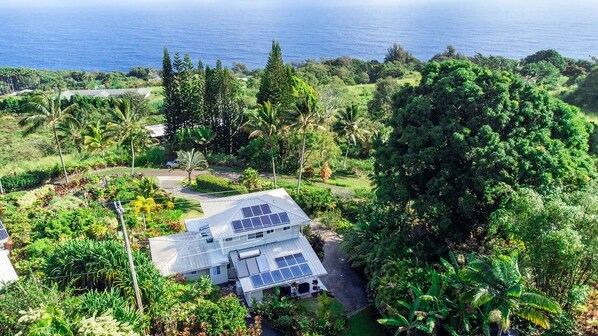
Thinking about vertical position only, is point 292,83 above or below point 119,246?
above

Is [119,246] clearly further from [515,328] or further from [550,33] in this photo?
[550,33]

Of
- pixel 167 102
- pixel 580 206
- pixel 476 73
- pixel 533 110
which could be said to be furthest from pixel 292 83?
pixel 580 206

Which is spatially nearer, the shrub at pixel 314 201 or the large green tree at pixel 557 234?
the large green tree at pixel 557 234

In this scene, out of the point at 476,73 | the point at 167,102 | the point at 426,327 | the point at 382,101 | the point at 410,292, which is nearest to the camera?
the point at 426,327

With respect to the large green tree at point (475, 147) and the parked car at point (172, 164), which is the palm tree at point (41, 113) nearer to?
the parked car at point (172, 164)

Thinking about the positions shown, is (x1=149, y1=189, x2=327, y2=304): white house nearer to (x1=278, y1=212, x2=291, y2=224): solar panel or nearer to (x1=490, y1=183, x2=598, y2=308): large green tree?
(x1=278, y1=212, x2=291, y2=224): solar panel

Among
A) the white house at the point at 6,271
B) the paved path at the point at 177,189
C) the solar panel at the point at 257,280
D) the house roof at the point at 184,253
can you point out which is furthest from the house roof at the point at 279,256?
the paved path at the point at 177,189
